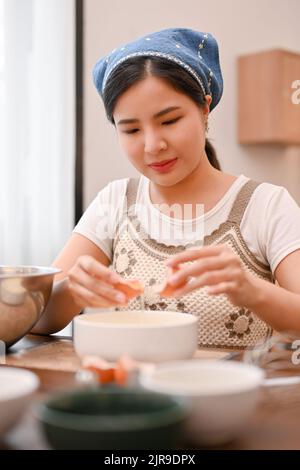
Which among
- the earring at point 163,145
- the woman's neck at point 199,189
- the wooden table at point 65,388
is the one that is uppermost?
the earring at point 163,145

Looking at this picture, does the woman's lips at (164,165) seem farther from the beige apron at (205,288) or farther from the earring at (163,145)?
the beige apron at (205,288)

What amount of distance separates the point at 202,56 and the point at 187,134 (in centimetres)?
22

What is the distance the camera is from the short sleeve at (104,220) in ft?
5.30

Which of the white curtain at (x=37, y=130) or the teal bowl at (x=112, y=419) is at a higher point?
the white curtain at (x=37, y=130)

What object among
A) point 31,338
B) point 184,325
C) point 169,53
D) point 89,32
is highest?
point 89,32

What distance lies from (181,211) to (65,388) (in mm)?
965

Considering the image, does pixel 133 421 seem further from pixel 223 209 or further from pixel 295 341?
pixel 223 209

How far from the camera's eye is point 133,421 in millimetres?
493

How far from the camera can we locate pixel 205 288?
1386 millimetres

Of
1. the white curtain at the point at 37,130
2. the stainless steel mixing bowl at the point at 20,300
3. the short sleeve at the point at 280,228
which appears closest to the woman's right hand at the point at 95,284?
the stainless steel mixing bowl at the point at 20,300

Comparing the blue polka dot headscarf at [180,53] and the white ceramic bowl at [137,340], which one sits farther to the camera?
the blue polka dot headscarf at [180,53]

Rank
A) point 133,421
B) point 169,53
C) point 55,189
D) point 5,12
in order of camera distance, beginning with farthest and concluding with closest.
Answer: point 55,189
point 5,12
point 169,53
point 133,421

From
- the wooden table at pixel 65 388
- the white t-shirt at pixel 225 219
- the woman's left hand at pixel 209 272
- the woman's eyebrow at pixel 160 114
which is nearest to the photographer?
the wooden table at pixel 65 388

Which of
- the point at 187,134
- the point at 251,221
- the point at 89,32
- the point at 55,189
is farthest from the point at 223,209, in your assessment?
the point at 89,32
